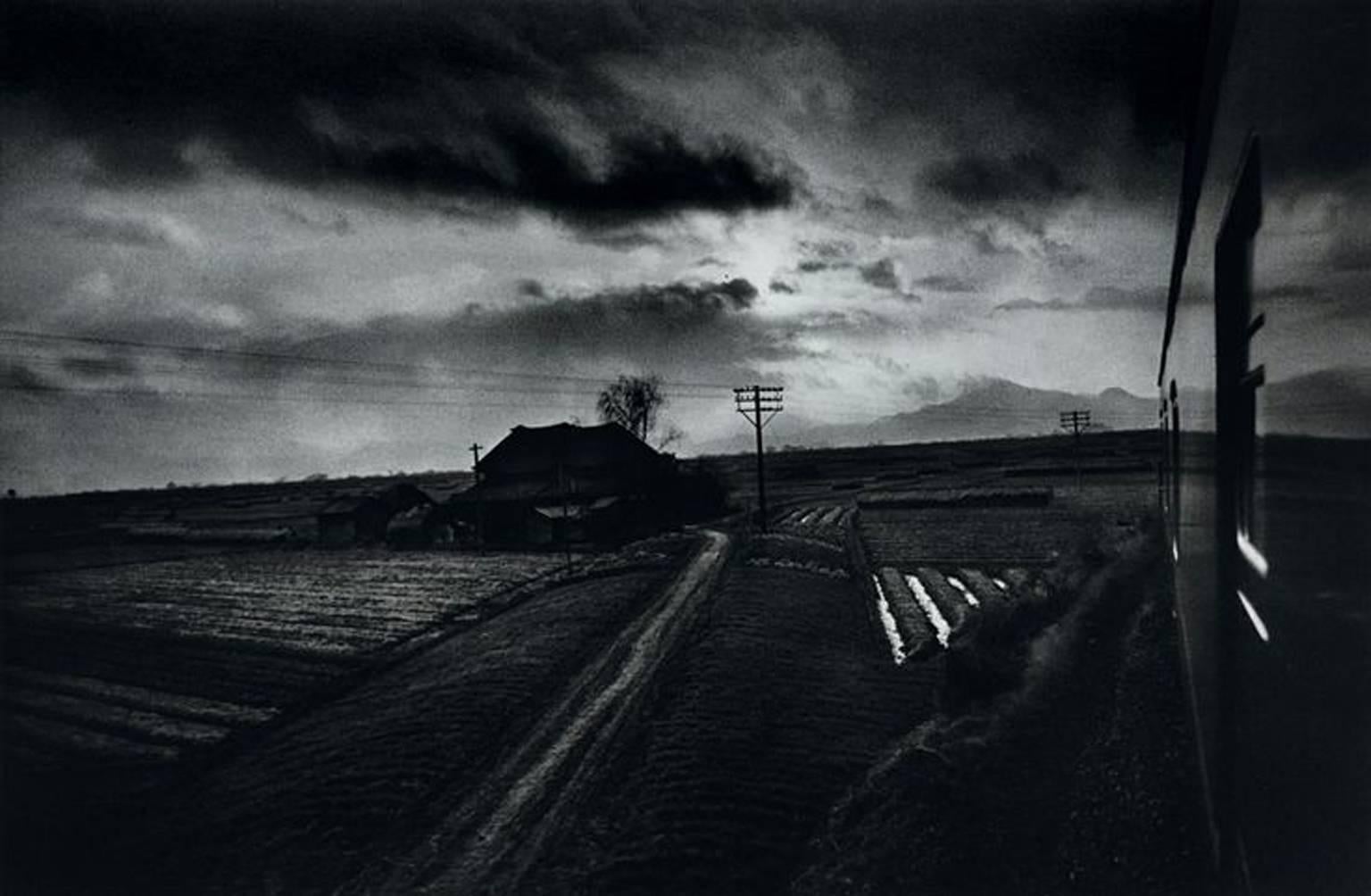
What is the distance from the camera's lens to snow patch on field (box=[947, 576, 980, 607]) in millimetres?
15797

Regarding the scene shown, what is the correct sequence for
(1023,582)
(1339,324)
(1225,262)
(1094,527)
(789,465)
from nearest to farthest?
(1339,324) < (1225,262) < (1023,582) < (1094,527) < (789,465)

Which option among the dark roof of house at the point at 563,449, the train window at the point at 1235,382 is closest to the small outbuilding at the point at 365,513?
the dark roof of house at the point at 563,449

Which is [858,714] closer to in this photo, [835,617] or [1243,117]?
[835,617]

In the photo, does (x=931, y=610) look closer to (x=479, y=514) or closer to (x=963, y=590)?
(x=963, y=590)

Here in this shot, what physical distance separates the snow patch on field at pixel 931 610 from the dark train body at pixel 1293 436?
10642 mm

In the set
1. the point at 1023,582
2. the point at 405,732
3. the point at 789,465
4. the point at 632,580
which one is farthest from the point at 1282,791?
the point at 789,465

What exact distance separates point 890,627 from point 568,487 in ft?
76.8

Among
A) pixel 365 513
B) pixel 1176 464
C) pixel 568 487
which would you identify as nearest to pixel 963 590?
pixel 1176 464

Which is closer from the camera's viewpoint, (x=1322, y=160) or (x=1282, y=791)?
(x=1322, y=160)

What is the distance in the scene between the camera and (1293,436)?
191 centimetres

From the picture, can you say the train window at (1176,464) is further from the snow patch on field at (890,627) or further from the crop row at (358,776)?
the crop row at (358,776)

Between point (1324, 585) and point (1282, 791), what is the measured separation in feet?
2.88

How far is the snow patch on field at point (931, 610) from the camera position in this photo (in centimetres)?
1363

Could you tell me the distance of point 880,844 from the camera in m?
6.27
